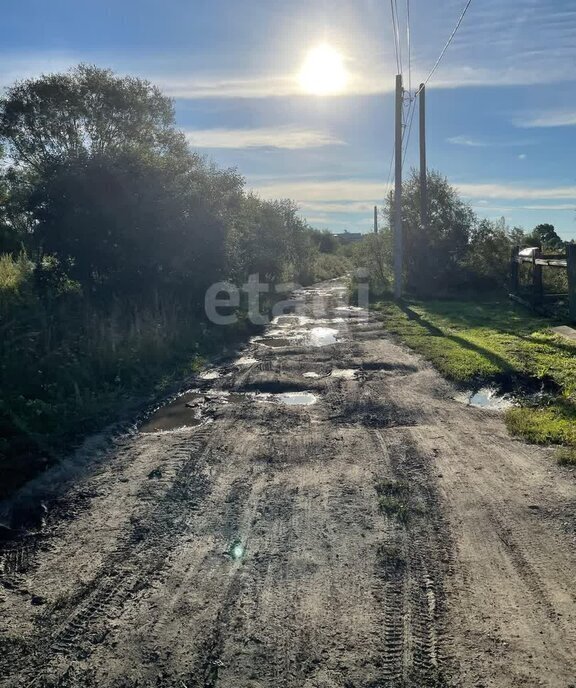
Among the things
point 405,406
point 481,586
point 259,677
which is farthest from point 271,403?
point 259,677

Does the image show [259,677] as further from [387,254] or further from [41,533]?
[387,254]

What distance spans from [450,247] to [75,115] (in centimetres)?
1621

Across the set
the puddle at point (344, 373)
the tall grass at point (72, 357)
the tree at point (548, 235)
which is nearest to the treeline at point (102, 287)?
the tall grass at point (72, 357)

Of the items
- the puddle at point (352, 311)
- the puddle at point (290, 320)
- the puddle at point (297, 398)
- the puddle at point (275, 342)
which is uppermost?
the puddle at point (352, 311)

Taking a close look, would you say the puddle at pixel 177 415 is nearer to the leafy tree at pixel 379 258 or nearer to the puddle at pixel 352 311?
the puddle at pixel 352 311

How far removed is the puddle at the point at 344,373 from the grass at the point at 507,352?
1.47 meters

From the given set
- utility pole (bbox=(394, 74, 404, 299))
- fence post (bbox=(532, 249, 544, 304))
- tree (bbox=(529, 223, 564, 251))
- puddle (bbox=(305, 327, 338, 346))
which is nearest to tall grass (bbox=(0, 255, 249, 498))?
puddle (bbox=(305, 327, 338, 346))

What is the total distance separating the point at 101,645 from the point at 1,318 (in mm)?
8499

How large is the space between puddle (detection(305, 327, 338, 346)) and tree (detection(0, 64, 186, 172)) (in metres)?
12.4

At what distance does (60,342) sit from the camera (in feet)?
31.7

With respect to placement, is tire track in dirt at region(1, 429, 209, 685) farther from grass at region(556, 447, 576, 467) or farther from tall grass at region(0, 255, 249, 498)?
grass at region(556, 447, 576, 467)

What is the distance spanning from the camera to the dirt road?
10.0 feet

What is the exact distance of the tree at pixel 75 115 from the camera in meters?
23.9

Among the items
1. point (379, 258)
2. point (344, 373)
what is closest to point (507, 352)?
point (344, 373)
